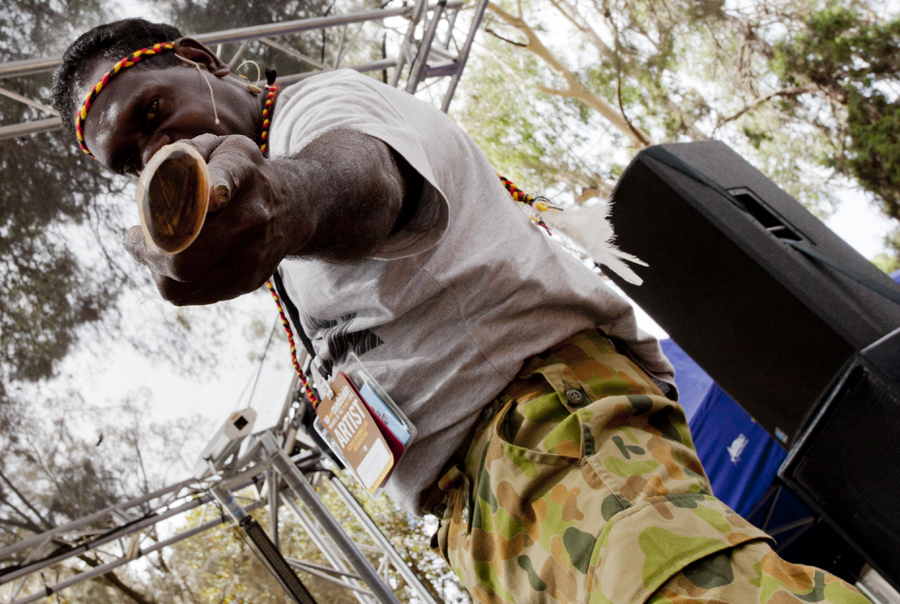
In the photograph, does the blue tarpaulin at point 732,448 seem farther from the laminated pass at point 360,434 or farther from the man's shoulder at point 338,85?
the man's shoulder at point 338,85

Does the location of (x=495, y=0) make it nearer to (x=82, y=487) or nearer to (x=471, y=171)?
(x=82, y=487)

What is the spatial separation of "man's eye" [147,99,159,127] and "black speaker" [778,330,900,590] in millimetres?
1743

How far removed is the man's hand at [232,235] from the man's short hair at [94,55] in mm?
659

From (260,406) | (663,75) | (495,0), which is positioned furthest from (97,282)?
(663,75)

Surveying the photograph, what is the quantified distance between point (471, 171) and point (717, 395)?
289 cm

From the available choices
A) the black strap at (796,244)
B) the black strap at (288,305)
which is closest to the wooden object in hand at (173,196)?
the black strap at (288,305)

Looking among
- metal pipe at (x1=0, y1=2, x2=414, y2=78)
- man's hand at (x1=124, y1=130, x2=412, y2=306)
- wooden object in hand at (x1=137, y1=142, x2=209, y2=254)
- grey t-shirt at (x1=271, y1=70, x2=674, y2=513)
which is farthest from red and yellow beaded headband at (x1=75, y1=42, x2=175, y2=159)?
metal pipe at (x1=0, y1=2, x2=414, y2=78)

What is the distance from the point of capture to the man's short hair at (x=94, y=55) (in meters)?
1.04

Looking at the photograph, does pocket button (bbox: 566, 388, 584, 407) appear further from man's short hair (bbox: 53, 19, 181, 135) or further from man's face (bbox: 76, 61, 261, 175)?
man's short hair (bbox: 53, 19, 181, 135)

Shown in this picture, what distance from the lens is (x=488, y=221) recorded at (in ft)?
3.31

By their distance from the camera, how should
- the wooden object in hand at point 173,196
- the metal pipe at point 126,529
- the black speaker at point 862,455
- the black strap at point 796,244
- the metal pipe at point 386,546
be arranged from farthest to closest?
the metal pipe at point 386,546, the metal pipe at point 126,529, the black strap at point 796,244, the black speaker at point 862,455, the wooden object in hand at point 173,196

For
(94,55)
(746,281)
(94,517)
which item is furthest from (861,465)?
(94,517)

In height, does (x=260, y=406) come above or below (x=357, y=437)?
below

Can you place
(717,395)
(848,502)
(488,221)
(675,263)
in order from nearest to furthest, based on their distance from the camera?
(488,221) → (848,502) → (675,263) → (717,395)
